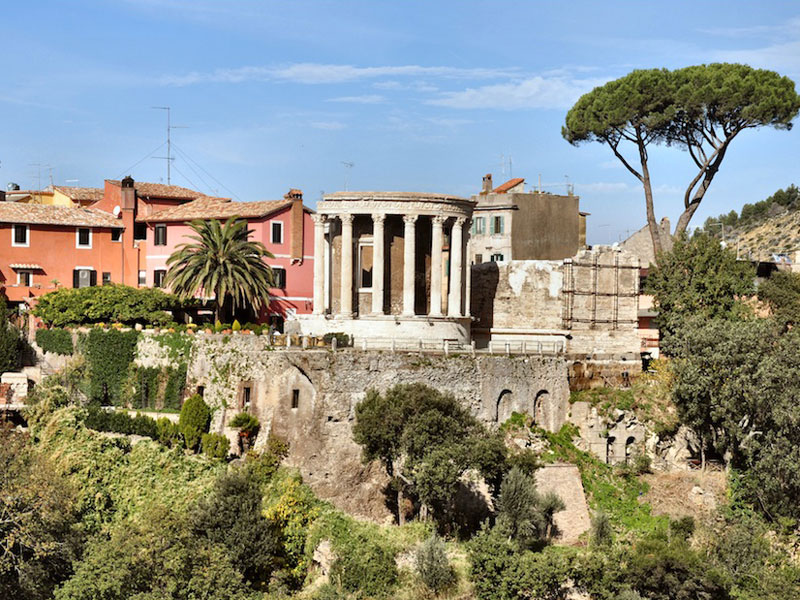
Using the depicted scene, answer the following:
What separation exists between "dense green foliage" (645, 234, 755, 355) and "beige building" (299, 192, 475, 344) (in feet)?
36.4

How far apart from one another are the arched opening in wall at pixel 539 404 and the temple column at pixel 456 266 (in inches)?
228

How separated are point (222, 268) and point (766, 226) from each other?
6749 cm

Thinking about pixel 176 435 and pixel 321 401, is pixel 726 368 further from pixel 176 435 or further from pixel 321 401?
pixel 176 435

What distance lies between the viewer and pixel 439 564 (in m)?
43.4

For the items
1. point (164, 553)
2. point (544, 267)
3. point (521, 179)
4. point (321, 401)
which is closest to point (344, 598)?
point (164, 553)

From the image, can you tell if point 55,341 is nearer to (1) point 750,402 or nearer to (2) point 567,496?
(2) point 567,496

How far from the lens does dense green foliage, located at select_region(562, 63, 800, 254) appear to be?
2667 inches

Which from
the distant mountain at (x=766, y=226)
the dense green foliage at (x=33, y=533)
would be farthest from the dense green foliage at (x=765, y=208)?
the dense green foliage at (x=33, y=533)

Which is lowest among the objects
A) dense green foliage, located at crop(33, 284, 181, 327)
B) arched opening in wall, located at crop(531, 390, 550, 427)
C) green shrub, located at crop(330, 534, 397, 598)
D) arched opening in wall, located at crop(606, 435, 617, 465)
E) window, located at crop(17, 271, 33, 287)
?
green shrub, located at crop(330, 534, 397, 598)

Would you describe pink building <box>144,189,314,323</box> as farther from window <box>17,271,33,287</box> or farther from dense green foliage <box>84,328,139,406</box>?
dense green foliage <box>84,328,139,406</box>

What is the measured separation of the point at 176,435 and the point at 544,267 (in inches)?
780

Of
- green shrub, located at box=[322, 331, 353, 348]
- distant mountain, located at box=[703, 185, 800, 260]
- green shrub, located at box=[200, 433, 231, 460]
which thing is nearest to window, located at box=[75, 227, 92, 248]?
green shrub, located at box=[322, 331, 353, 348]

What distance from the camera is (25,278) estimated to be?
65.5 meters

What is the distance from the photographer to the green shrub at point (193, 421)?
50.8 meters
